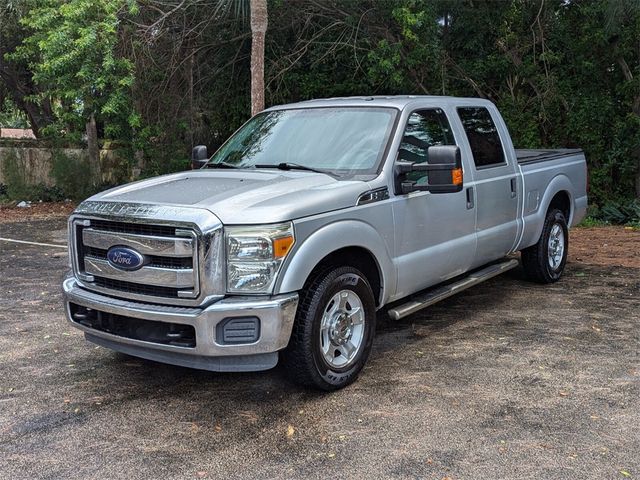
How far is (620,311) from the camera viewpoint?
6648 millimetres

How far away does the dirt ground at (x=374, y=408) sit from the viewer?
374cm

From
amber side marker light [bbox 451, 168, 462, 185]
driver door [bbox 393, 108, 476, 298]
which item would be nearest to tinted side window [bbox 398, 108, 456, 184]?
driver door [bbox 393, 108, 476, 298]

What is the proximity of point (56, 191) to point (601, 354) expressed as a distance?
14608 mm

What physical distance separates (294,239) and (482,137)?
296 centimetres

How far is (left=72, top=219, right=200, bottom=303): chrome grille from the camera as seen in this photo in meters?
4.21

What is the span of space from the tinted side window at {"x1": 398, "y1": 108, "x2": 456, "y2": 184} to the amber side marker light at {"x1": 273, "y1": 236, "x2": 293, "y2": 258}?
4.83 ft

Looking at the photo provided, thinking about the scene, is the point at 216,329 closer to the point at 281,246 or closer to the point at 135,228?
the point at 281,246

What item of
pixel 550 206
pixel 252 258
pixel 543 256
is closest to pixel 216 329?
pixel 252 258

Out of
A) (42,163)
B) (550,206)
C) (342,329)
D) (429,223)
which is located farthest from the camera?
(42,163)

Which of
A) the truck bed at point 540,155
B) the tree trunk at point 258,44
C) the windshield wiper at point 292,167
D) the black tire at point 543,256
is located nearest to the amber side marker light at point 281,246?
the windshield wiper at point 292,167

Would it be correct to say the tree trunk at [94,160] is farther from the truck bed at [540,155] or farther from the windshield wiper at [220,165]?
the windshield wiper at [220,165]

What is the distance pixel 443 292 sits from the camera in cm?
582

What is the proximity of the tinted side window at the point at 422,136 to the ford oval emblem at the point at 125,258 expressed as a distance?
213 cm

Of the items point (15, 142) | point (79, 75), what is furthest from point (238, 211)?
point (15, 142)
